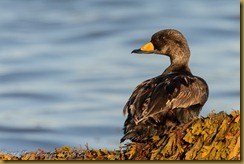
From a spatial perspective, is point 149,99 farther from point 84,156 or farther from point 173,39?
point 173,39

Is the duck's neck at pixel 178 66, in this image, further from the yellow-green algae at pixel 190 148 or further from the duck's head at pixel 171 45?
the yellow-green algae at pixel 190 148

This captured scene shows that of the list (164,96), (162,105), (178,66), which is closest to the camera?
(162,105)

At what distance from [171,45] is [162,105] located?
7.48 ft

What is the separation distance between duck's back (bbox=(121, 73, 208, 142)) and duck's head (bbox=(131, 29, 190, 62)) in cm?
144

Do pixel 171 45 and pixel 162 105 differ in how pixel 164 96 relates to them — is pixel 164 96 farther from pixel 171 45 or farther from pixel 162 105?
pixel 171 45

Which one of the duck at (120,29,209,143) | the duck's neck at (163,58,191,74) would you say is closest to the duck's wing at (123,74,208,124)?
the duck at (120,29,209,143)

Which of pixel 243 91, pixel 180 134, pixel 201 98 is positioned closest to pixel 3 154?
pixel 180 134

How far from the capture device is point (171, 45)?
364 inches

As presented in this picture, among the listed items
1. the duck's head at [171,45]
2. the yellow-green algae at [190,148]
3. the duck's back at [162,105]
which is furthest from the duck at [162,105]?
the duck's head at [171,45]

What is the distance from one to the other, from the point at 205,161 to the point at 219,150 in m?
0.15

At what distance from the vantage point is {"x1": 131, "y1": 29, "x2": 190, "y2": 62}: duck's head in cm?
920

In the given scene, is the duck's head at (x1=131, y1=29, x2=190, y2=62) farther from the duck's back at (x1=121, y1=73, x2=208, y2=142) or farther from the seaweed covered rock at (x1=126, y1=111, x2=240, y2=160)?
the seaweed covered rock at (x1=126, y1=111, x2=240, y2=160)

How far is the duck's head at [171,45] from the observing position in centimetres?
920

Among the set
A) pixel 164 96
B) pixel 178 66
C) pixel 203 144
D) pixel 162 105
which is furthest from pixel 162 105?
pixel 178 66
